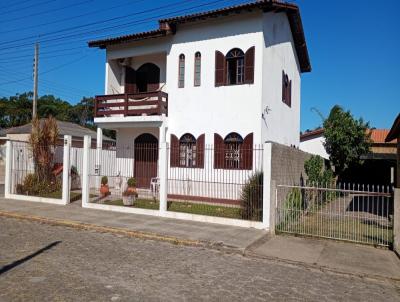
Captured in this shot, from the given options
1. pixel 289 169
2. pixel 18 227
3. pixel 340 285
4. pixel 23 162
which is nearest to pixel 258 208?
pixel 289 169

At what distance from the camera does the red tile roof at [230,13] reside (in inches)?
540

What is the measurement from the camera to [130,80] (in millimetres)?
18141

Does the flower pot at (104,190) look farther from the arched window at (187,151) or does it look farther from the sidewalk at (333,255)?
the sidewalk at (333,255)

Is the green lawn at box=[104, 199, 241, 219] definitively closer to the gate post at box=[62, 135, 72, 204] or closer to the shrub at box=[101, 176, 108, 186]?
the shrub at box=[101, 176, 108, 186]

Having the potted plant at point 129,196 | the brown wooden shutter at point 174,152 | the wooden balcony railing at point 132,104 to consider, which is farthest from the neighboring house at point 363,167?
the potted plant at point 129,196

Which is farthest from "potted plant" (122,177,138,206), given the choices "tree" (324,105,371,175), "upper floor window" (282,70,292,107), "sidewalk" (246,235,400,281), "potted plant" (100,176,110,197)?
"tree" (324,105,371,175)

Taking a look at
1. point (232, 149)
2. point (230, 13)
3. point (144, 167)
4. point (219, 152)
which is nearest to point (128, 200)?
point (144, 167)

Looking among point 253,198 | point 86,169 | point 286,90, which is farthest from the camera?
point 286,90

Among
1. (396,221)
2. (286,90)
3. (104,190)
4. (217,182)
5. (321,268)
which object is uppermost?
(286,90)

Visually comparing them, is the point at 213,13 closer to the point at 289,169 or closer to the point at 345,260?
the point at 289,169

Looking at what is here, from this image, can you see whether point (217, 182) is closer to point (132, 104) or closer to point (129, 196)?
point (129, 196)

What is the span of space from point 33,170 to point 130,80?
6.17 meters

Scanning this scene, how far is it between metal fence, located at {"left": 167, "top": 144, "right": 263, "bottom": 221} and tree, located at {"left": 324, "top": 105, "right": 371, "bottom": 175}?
33.7ft

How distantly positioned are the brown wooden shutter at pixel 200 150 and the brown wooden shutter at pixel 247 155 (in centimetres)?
163
